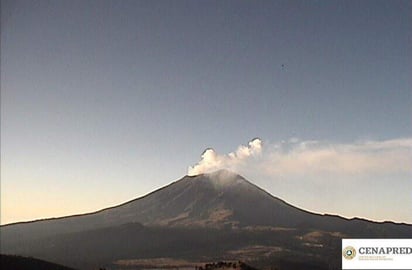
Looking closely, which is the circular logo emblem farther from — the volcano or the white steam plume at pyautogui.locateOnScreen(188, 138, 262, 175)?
the white steam plume at pyautogui.locateOnScreen(188, 138, 262, 175)

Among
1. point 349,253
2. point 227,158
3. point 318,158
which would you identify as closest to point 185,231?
point 227,158

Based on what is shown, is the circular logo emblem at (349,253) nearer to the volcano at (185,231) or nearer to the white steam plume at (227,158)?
the volcano at (185,231)

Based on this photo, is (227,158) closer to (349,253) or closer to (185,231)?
(185,231)

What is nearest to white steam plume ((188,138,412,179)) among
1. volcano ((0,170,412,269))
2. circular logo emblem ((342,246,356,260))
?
volcano ((0,170,412,269))

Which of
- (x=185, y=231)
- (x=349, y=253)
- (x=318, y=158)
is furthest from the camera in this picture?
(x=185, y=231)

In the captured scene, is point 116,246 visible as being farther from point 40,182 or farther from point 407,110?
point 407,110

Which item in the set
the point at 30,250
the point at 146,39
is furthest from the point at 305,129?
the point at 30,250
